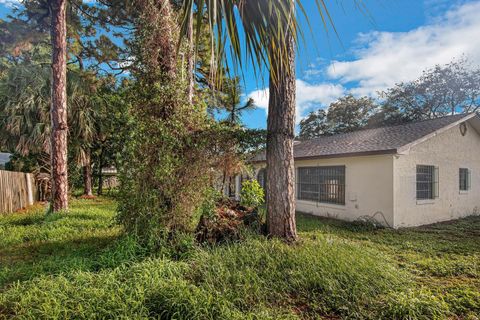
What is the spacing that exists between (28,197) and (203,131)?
1090 cm

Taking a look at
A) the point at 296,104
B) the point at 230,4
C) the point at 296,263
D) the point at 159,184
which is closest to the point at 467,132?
the point at 296,104

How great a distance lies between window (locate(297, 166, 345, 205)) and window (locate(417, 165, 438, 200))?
2.51 m

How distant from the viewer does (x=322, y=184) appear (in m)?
10.6

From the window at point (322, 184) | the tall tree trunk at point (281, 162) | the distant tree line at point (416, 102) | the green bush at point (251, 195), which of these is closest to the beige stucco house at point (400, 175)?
the window at point (322, 184)

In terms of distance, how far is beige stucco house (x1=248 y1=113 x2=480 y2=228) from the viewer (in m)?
8.41

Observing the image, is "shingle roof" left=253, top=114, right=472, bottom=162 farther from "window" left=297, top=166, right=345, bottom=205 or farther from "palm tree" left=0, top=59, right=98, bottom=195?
"palm tree" left=0, top=59, right=98, bottom=195

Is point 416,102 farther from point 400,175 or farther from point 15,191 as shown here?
point 15,191

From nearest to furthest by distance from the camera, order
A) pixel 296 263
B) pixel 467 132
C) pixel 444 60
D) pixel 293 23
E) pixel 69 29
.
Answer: pixel 293 23 → pixel 296 263 → pixel 69 29 → pixel 467 132 → pixel 444 60

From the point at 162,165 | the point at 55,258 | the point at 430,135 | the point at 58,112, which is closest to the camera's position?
the point at 55,258

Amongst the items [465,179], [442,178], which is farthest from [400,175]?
[465,179]

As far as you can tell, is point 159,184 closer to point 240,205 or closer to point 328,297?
point 240,205

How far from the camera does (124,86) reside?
5109 mm

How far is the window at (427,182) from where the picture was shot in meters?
9.24

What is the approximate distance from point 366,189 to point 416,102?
2080 cm
